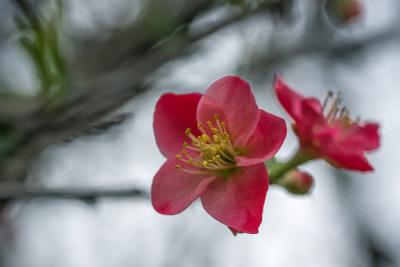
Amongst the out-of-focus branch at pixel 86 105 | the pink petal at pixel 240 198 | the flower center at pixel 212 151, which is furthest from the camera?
the out-of-focus branch at pixel 86 105

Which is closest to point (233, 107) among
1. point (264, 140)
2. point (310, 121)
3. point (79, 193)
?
point (264, 140)

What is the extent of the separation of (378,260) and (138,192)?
2.41 m

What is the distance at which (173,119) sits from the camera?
0.99 m

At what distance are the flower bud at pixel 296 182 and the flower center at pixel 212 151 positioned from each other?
0.14 metres

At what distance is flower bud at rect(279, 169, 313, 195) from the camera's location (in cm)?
104

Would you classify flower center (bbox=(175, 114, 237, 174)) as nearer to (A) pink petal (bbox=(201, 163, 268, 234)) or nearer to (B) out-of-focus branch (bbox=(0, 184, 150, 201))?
(A) pink petal (bbox=(201, 163, 268, 234))

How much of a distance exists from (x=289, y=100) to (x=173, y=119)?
25 cm

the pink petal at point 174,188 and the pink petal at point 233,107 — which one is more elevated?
the pink petal at point 233,107

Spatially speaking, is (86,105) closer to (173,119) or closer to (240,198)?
(173,119)

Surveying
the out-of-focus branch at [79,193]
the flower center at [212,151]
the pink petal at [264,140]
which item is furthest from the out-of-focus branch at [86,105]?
the pink petal at [264,140]

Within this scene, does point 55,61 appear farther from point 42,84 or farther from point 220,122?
point 220,122

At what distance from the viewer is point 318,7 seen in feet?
6.64

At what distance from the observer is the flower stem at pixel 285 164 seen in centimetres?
100

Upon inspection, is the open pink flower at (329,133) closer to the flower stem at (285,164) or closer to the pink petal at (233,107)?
the flower stem at (285,164)
